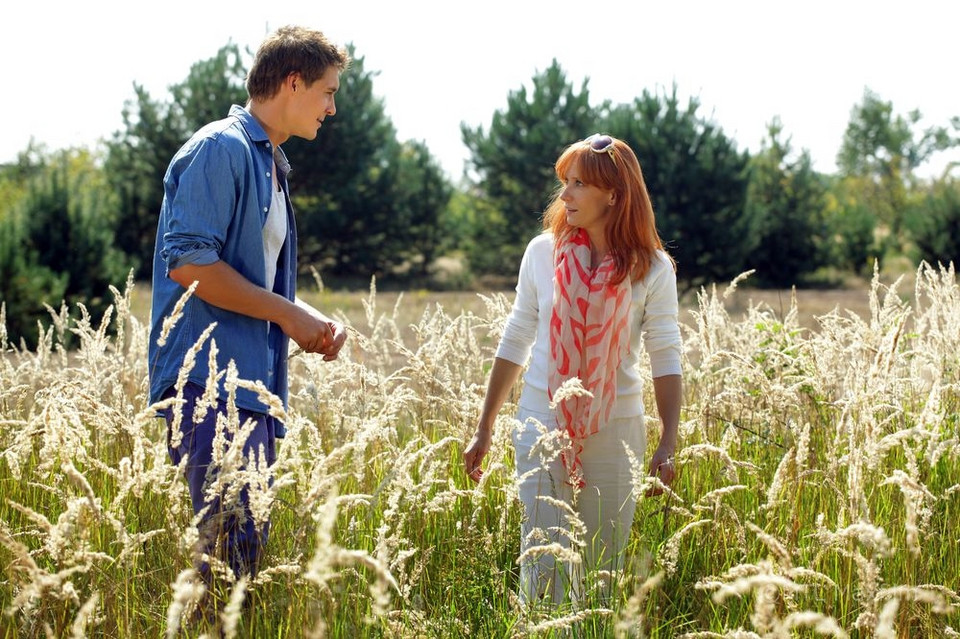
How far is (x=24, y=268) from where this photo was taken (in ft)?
38.1

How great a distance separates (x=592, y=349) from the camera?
286 cm

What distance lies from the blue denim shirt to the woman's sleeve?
69cm

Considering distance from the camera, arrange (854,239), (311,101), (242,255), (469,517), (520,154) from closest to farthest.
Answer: (242,255), (311,101), (469,517), (520,154), (854,239)

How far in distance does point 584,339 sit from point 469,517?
849 millimetres

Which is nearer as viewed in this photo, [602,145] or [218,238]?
[218,238]

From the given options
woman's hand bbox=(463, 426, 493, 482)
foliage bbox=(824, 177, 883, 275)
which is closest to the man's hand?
woman's hand bbox=(463, 426, 493, 482)

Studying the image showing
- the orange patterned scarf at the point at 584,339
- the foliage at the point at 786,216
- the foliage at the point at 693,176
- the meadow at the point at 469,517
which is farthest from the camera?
the foliage at the point at 786,216

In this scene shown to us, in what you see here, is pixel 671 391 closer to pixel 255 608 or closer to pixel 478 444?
pixel 478 444

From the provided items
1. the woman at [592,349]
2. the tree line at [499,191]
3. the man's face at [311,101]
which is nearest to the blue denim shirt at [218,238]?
the man's face at [311,101]

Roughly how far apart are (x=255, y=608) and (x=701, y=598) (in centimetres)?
131

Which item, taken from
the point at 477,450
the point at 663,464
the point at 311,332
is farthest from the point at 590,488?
the point at 311,332

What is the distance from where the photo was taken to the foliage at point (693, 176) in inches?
841

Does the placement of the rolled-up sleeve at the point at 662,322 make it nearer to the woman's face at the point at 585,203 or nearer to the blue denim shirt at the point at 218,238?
the woman's face at the point at 585,203

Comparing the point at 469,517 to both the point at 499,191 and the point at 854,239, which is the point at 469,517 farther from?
the point at 854,239
